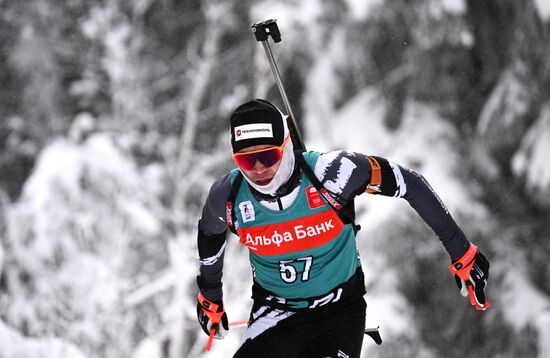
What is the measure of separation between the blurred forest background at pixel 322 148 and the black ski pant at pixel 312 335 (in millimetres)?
6277

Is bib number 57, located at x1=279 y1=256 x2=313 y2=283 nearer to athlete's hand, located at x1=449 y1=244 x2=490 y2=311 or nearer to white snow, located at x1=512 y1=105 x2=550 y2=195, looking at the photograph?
athlete's hand, located at x1=449 y1=244 x2=490 y2=311

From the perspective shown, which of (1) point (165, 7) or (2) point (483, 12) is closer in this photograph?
(2) point (483, 12)

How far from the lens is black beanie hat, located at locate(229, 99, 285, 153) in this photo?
3.72m

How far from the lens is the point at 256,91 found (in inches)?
536

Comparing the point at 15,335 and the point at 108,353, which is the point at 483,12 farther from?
the point at 15,335

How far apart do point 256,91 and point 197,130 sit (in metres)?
2.01

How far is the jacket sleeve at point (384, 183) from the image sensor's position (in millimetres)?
3717

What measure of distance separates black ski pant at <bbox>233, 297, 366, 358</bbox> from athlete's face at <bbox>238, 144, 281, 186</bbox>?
0.64 m

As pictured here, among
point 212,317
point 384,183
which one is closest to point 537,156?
point 212,317

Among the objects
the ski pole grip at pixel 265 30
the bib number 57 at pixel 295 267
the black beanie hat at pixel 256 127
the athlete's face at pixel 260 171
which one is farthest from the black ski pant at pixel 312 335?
the ski pole grip at pixel 265 30

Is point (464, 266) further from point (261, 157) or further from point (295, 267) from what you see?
point (261, 157)

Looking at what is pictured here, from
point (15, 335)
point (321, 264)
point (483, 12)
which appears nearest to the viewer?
point (321, 264)

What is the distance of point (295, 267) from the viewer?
3832mm

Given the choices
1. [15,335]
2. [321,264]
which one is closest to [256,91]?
[15,335]
